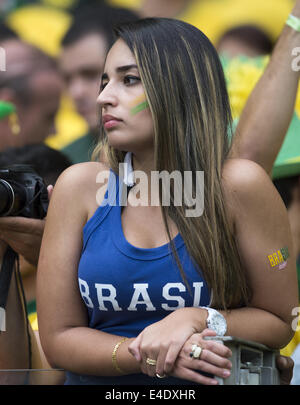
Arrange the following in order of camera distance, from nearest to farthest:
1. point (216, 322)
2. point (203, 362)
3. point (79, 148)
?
point (203, 362) < point (216, 322) < point (79, 148)

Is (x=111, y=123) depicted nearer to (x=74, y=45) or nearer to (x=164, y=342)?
(x=164, y=342)

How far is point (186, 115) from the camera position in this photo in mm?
1723

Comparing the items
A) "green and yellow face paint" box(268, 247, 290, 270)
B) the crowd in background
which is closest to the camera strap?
"green and yellow face paint" box(268, 247, 290, 270)

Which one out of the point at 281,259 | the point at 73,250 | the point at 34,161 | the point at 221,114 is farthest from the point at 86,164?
the point at 34,161

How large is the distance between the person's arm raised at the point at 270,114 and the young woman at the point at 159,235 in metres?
0.41

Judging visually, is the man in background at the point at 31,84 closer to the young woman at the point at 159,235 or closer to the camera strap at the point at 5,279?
the camera strap at the point at 5,279

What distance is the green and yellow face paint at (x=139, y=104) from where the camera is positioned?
1697 millimetres

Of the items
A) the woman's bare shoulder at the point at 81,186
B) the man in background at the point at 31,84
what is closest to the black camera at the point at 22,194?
the woman's bare shoulder at the point at 81,186

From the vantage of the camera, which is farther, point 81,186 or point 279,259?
point 81,186

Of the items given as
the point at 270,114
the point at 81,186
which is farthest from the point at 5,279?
the point at 270,114

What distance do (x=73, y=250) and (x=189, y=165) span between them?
34 cm

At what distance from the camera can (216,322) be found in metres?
1.57

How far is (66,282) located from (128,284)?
0.56 ft
